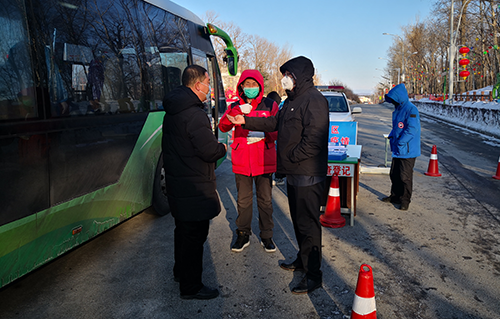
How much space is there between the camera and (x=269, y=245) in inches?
174

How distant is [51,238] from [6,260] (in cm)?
47

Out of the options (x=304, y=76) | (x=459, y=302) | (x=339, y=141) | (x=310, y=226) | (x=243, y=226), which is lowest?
(x=459, y=302)

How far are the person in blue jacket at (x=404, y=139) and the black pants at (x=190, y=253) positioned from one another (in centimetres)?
378

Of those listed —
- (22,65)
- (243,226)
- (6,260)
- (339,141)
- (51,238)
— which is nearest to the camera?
(6,260)

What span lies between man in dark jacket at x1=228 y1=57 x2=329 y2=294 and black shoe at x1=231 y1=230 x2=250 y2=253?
3.48 feet

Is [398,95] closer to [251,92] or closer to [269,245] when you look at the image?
[251,92]

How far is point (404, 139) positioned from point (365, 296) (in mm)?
3845

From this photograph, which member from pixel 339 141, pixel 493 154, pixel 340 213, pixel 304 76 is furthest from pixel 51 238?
pixel 493 154

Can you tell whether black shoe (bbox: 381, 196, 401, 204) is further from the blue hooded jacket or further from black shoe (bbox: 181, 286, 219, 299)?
black shoe (bbox: 181, 286, 219, 299)

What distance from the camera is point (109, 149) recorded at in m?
4.30

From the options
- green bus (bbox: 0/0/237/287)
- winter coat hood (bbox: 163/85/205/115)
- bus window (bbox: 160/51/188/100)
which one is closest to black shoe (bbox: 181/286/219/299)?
green bus (bbox: 0/0/237/287)

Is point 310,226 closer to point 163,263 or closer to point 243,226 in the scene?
point 243,226

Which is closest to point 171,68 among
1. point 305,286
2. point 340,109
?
point 305,286

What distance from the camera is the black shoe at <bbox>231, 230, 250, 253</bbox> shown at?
441cm
